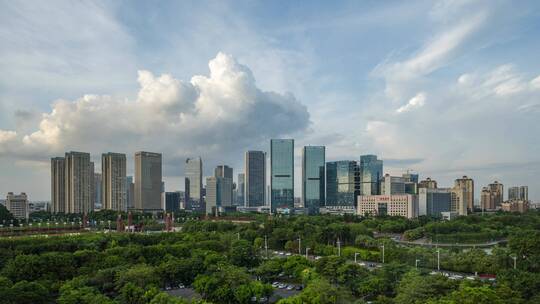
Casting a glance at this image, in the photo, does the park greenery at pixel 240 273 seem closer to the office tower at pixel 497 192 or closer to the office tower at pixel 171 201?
the office tower at pixel 171 201

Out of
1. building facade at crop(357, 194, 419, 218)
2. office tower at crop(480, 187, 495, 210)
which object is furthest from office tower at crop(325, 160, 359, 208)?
office tower at crop(480, 187, 495, 210)

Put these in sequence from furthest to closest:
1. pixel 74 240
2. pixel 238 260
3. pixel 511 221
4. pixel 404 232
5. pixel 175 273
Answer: pixel 511 221 < pixel 404 232 < pixel 74 240 < pixel 238 260 < pixel 175 273

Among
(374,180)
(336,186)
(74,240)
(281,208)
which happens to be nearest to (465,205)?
(374,180)

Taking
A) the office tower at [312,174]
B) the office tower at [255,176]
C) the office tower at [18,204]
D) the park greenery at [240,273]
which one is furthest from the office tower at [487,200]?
the office tower at [18,204]

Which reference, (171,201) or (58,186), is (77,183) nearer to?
(58,186)

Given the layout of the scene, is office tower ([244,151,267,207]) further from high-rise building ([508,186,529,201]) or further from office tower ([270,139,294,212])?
high-rise building ([508,186,529,201])

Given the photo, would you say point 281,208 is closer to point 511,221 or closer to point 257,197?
point 257,197
